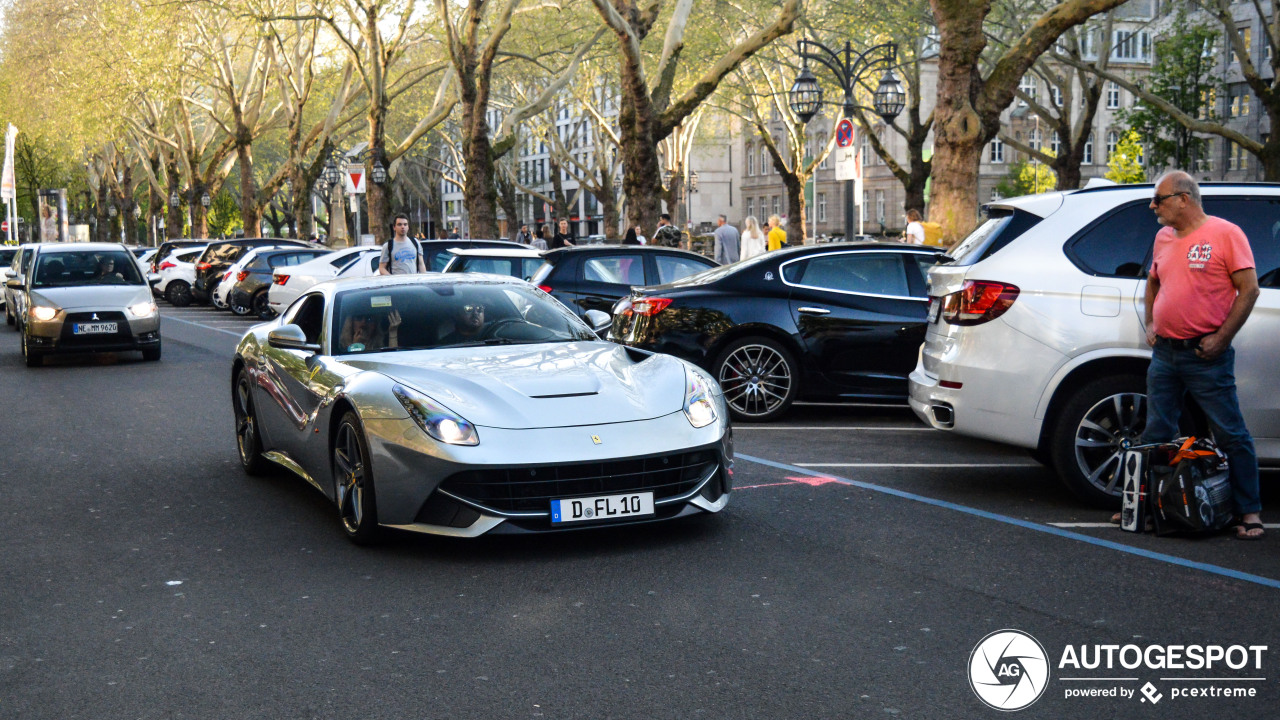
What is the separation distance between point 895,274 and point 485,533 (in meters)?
6.12

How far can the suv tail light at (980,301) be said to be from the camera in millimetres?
7414

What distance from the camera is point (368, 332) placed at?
24.5 ft

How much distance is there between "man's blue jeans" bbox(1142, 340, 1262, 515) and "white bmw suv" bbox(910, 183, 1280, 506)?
48 centimetres

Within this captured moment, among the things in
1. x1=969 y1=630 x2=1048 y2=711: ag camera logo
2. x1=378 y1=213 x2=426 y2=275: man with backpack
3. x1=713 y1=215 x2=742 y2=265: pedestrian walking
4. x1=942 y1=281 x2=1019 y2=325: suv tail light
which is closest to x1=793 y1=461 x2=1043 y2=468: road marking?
x1=942 y1=281 x2=1019 y2=325: suv tail light

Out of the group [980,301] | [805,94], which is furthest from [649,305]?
[805,94]

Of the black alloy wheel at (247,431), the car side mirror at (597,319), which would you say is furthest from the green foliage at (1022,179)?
the car side mirror at (597,319)

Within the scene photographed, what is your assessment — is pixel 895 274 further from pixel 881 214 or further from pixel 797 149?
pixel 881 214

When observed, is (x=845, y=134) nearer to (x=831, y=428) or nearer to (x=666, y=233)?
(x=666, y=233)

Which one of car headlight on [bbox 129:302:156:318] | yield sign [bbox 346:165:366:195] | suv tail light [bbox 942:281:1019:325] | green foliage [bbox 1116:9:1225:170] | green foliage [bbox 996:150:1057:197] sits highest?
green foliage [bbox 1116:9:1225:170]

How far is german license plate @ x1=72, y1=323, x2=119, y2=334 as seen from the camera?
17.8 meters

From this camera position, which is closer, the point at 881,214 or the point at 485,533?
the point at 485,533

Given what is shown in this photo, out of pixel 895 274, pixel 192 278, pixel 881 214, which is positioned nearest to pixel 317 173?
pixel 192 278

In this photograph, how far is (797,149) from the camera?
162 feet

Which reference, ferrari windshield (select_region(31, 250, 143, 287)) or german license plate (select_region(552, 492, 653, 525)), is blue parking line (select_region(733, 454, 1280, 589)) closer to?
german license plate (select_region(552, 492, 653, 525))
